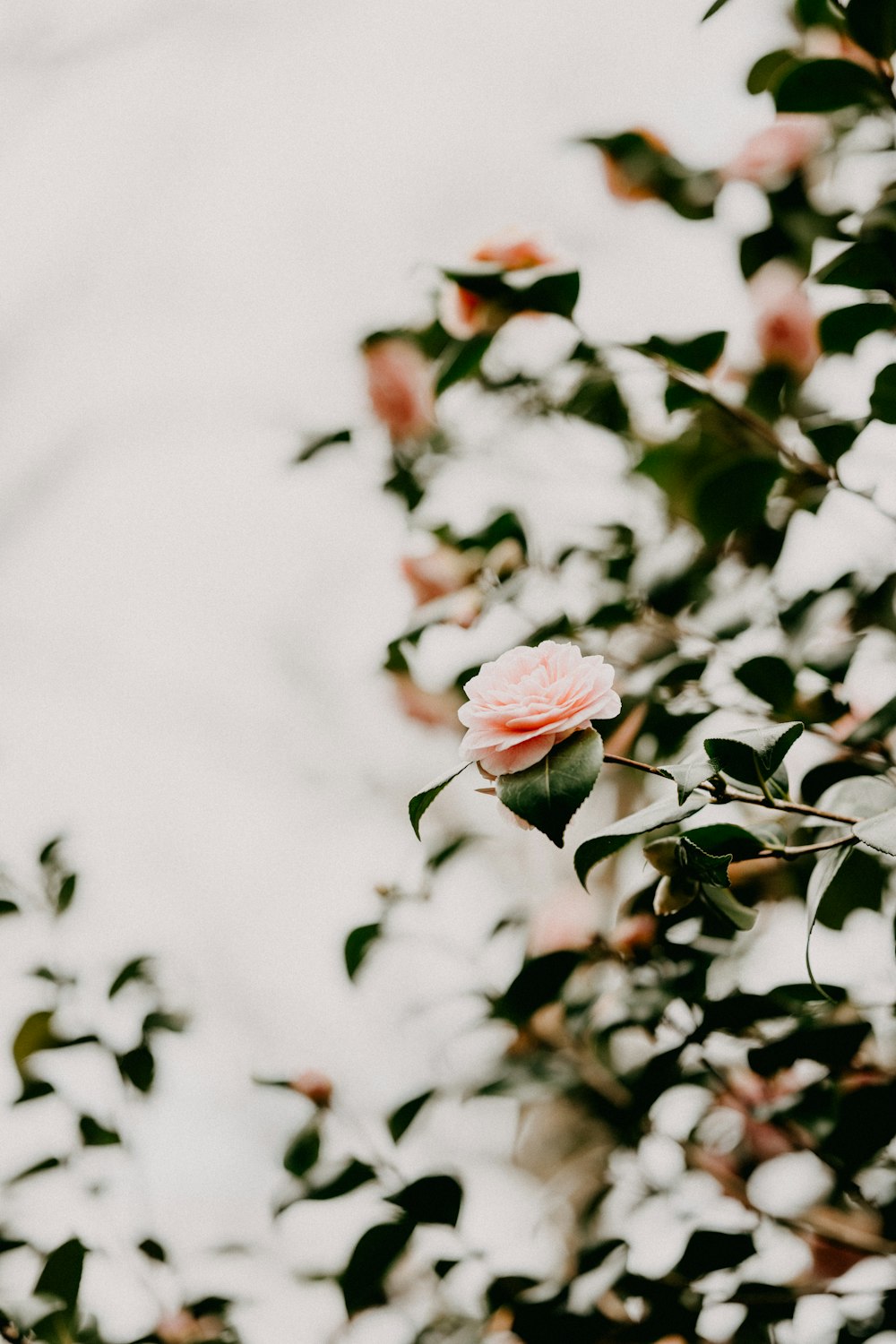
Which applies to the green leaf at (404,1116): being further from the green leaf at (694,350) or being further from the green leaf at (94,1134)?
the green leaf at (694,350)

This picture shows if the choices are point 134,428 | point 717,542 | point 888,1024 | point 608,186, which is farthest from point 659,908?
point 134,428

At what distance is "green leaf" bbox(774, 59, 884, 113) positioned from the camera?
0.60 m

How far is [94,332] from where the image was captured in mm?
2221

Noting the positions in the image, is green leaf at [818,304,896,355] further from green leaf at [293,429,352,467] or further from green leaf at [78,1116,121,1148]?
green leaf at [78,1116,121,1148]

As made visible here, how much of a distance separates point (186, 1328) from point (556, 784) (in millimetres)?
813

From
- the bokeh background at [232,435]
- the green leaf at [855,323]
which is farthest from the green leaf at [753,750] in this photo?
the bokeh background at [232,435]

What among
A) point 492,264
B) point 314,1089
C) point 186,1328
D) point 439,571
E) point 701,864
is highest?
point 492,264

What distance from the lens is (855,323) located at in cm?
63

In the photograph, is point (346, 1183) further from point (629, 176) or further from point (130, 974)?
point (629, 176)

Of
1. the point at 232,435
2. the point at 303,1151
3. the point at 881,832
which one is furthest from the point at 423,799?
the point at 232,435

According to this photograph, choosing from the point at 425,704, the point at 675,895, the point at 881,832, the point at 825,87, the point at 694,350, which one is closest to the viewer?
the point at 881,832

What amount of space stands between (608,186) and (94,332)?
5.50ft

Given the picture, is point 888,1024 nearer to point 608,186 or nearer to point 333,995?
point 608,186

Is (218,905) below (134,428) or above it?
below
